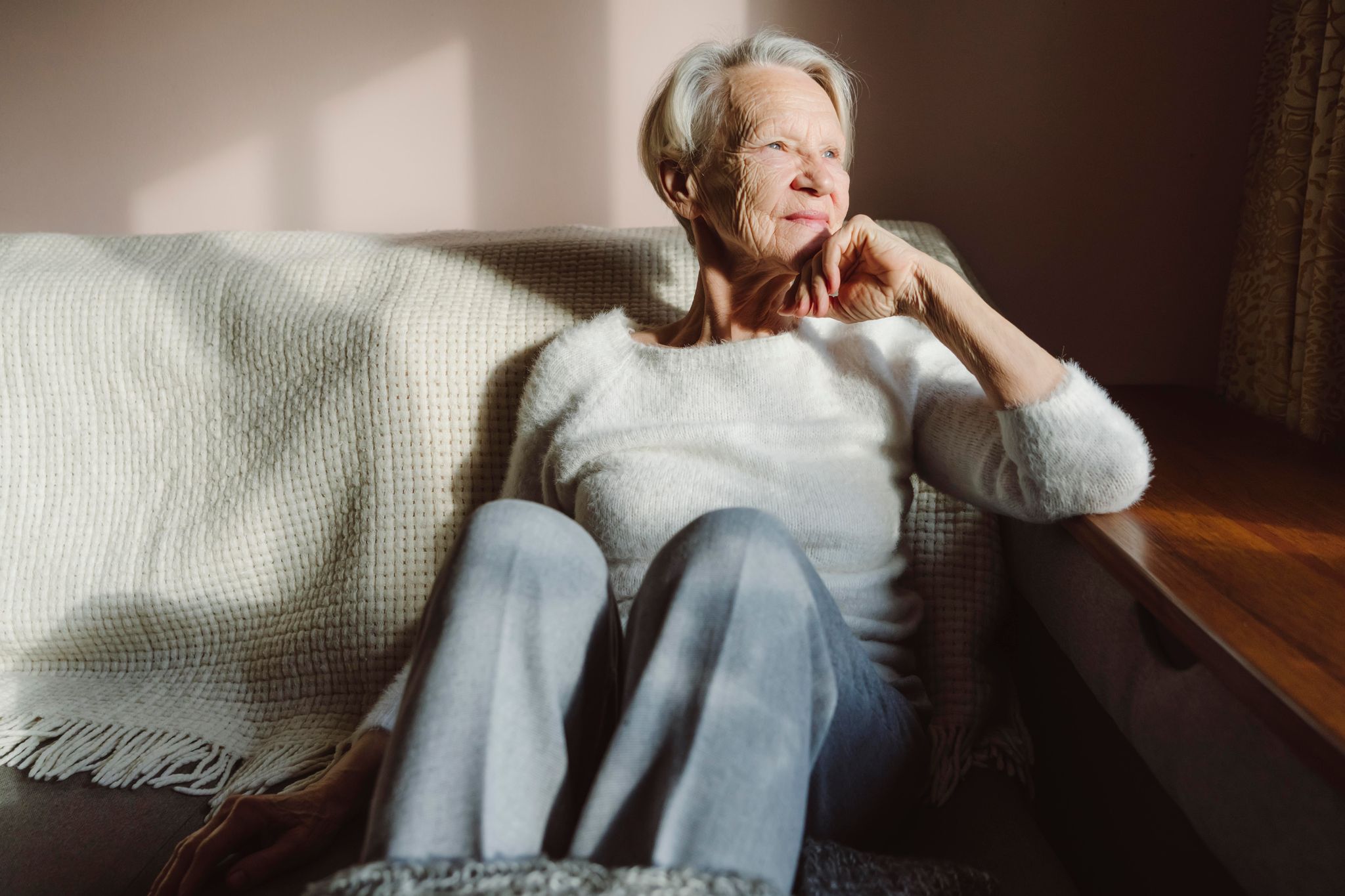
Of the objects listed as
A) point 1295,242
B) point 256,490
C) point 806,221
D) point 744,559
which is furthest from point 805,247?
point 256,490

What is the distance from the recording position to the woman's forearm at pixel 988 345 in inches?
34.7

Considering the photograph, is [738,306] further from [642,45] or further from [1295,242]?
[1295,242]

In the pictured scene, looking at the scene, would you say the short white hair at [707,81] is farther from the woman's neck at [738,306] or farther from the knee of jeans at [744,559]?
the knee of jeans at [744,559]

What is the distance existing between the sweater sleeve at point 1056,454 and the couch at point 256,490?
20 cm

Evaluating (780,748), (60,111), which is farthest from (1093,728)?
(60,111)

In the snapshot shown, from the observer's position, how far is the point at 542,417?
1135mm

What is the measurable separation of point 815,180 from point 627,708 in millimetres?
661

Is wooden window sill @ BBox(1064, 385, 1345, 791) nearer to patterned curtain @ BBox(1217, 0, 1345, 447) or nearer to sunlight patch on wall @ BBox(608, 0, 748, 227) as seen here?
patterned curtain @ BBox(1217, 0, 1345, 447)

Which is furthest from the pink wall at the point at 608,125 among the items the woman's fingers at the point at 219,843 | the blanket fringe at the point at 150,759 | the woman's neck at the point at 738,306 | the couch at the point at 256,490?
the woman's fingers at the point at 219,843

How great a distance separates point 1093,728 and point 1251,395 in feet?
2.23

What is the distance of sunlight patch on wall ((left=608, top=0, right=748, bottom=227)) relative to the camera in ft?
4.88

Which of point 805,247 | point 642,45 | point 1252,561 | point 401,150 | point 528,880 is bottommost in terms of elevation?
point 528,880

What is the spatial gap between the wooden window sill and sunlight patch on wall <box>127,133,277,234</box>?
1426 millimetres

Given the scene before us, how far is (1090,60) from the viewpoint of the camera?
1.43 m
